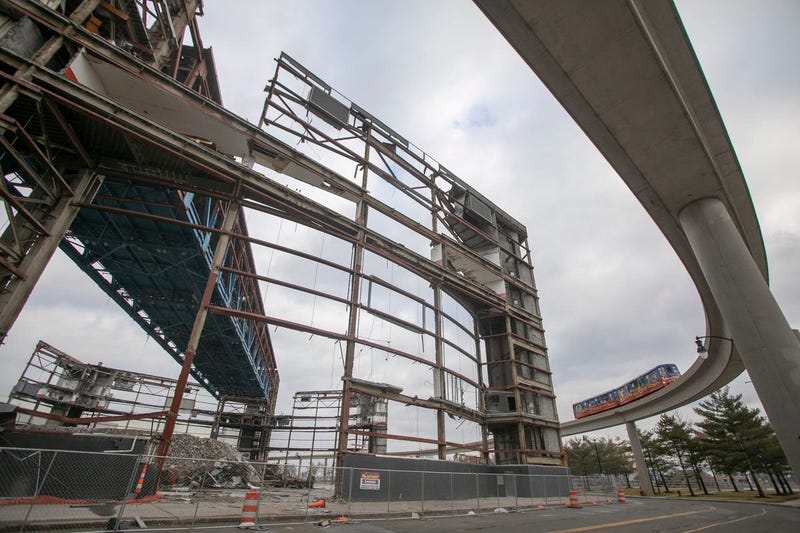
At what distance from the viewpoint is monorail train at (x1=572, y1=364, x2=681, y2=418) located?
132 ft

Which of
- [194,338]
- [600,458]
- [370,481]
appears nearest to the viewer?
[194,338]

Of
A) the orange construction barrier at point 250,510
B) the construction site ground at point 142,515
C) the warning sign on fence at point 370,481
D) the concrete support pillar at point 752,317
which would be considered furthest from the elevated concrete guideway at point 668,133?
the warning sign on fence at point 370,481

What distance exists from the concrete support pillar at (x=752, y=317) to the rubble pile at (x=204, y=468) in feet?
70.9

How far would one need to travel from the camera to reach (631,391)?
4547cm

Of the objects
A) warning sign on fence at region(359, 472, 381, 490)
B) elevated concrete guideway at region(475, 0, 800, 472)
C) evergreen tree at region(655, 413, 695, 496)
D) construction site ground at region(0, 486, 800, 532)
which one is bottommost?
construction site ground at region(0, 486, 800, 532)

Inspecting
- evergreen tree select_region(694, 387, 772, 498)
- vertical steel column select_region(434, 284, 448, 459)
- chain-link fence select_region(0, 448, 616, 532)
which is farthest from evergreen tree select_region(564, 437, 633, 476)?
chain-link fence select_region(0, 448, 616, 532)

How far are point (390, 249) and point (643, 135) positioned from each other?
19.0 metres

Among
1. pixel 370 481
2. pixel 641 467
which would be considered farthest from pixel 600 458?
pixel 370 481

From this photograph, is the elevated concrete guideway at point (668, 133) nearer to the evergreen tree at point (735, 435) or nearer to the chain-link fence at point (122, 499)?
the chain-link fence at point (122, 499)

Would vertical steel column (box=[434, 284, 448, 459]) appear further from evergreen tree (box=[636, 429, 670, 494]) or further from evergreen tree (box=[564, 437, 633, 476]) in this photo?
evergreen tree (box=[564, 437, 633, 476])

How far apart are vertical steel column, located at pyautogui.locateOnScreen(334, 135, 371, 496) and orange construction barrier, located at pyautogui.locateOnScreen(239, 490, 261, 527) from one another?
772cm

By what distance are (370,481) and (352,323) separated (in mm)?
8417

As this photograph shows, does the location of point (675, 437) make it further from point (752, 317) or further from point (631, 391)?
point (752, 317)

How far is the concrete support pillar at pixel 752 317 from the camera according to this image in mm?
8945
